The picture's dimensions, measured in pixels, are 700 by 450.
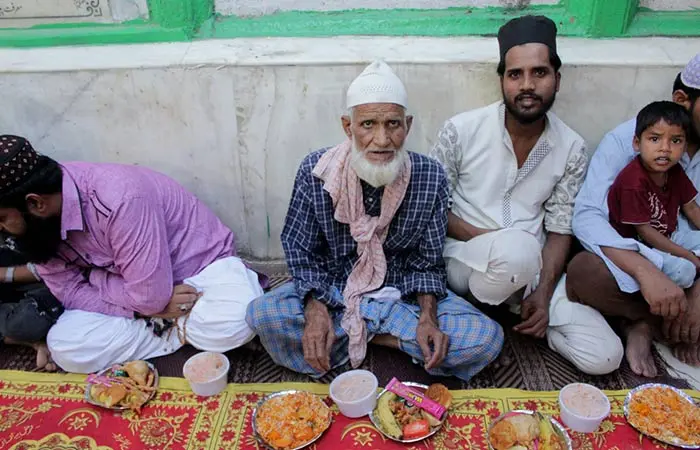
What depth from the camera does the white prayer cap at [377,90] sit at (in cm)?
229

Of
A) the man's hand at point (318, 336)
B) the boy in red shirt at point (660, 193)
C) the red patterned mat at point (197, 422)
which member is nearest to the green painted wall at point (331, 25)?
the boy in red shirt at point (660, 193)

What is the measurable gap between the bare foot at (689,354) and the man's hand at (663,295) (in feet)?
1.07

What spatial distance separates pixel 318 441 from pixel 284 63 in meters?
1.78

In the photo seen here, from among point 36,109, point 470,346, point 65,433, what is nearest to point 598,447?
point 470,346

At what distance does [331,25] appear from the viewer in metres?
3.28

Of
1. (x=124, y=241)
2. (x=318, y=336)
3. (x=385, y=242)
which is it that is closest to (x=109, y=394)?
(x=124, y=241)

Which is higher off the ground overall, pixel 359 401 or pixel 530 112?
pixel 530 112

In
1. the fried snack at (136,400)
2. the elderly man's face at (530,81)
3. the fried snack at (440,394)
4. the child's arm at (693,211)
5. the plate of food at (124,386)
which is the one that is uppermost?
the elderly man's face at (530,81)

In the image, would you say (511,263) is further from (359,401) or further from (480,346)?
(359,401)

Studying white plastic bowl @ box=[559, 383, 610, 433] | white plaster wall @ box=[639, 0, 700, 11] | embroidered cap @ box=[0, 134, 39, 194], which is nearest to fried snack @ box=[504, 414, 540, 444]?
white plastic bowl @ box=[559, 383, 610, 433]

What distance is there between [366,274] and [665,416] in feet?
4.32

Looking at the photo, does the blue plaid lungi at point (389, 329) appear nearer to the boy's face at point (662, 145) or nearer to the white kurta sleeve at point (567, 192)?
the white kurta sleeve at point (567, 192)

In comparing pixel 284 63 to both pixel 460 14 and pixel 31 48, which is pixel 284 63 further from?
pixel 31 48

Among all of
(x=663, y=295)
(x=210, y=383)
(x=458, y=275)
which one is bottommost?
(x=210, y=383)
